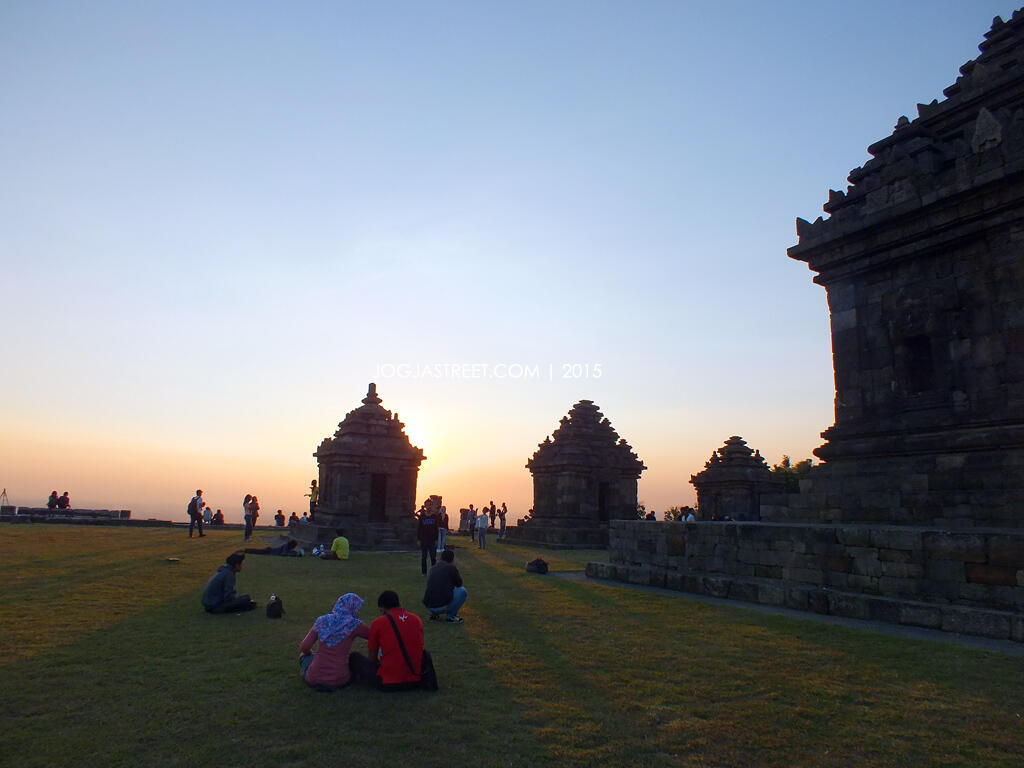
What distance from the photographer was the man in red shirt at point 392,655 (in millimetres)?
5797

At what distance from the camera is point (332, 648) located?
5863 mm

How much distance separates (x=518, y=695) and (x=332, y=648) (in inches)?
70.9


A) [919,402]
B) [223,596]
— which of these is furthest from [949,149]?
[223,596]

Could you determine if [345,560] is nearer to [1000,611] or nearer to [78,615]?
[78,615]

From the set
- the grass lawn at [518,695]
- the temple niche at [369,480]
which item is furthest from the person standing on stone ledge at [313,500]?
the grass lawn at [518,695]

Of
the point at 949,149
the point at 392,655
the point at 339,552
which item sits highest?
the point at 949,149

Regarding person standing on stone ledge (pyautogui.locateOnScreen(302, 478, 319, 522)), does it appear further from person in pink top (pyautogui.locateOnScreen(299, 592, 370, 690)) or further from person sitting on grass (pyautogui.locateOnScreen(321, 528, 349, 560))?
person in pink top (pyautogui.locateOnScreen(299, 592, 370, 690))

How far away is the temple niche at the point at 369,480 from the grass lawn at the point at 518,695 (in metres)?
14.8

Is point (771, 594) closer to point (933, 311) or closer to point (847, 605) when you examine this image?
point (847, 605)

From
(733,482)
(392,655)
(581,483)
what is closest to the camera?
(392,655)

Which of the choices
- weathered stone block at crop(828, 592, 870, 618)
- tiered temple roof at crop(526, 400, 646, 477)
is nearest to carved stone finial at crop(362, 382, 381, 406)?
tiered temple roof at crop(526, 400, 646, 477)

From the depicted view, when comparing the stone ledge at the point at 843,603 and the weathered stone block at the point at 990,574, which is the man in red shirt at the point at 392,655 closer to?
the stone ledge at the point at 843,603

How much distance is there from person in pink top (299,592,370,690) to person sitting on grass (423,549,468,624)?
9.95 feet

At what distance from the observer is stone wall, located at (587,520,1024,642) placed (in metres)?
7.94
